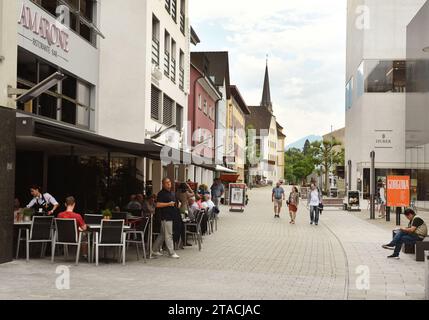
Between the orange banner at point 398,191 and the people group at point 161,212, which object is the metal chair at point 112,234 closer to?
the people group at point 161,212

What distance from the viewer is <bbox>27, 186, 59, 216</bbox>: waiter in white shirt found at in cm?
1411

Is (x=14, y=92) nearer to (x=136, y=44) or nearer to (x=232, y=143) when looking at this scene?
(x=136, y=44)

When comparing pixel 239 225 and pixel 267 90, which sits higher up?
pixel 267 90

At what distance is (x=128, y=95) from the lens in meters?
23.1

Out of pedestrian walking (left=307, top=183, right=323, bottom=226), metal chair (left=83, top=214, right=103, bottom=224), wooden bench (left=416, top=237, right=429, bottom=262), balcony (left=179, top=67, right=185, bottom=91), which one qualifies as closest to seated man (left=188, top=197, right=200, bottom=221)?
metal chair (left=83, top=214, right=103, bottom=224)

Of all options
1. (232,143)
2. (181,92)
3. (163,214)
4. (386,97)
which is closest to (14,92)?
(163,214)

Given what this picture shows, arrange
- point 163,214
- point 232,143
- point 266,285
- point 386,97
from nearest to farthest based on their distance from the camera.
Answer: point 266,285 < point 163,214 < point 386,97 < point 232,143

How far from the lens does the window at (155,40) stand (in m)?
25.1

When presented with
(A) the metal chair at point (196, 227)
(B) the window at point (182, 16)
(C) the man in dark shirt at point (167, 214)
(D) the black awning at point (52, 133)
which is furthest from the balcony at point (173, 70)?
(C) the man in dark shirt at point (167, 214)

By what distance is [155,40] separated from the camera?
83.6 ft

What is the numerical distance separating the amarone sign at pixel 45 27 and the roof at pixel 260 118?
116966mm

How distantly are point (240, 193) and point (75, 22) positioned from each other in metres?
15.7

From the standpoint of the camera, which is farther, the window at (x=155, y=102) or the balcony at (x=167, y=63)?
the balcony at (x=167, y=63)

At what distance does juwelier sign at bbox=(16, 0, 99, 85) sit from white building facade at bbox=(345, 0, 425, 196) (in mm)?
35662
